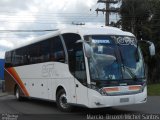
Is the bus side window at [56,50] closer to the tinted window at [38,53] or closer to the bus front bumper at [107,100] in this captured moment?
the tinted window at [38,53]

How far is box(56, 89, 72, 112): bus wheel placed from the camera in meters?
17.3

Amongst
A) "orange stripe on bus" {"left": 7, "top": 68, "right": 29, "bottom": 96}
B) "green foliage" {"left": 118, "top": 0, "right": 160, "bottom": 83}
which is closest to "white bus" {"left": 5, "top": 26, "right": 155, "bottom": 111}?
"orange stripe on bus" {"left": 7, "top": 68, "right": 29, "bottom": 96}

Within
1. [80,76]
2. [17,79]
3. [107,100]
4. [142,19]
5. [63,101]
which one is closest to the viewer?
[107,100]

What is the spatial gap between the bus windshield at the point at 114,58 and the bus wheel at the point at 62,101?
2.59 m

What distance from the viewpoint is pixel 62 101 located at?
1775 centimetres

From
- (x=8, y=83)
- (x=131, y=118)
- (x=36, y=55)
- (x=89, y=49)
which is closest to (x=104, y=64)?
(x=89, y=49)

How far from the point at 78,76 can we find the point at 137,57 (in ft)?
8.02

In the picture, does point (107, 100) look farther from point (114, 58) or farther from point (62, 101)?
point (62, 101)

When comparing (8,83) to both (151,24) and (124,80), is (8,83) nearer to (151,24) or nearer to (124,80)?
(124,80)

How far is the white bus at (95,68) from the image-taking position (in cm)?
1529

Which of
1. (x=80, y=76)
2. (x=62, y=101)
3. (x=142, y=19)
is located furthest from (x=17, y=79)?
(x=142, y=19)

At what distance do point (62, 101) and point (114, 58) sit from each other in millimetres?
3412

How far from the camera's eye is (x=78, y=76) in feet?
53.0

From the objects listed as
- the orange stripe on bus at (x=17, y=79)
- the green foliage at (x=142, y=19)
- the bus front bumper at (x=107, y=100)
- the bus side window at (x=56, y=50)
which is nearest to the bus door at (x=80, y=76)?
the bus front bumper at (x=107, y=100)
